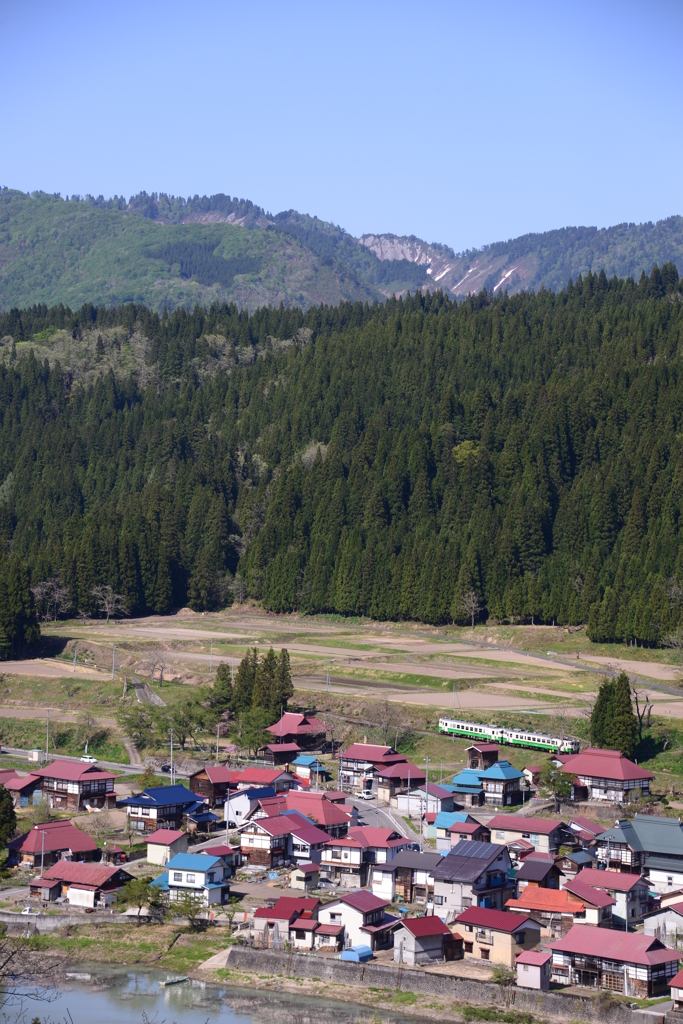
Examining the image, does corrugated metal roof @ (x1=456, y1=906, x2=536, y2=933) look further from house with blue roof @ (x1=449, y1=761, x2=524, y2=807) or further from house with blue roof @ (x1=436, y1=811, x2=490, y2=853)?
house with blue roof @ (x1=449, y1=761, x2=524, y2=807)

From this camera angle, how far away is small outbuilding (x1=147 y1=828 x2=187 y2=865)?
5203 centimetres

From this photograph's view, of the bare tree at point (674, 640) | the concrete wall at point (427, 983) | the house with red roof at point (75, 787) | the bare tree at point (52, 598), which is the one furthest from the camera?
the bare tree at point (52, 598)

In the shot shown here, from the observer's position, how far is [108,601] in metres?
114

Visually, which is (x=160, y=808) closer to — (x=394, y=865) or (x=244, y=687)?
(x=394, y=865)

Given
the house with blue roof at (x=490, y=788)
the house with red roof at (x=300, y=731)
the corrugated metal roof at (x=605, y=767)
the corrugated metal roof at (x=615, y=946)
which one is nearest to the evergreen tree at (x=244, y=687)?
the house with red roof at (x=300, y=731)

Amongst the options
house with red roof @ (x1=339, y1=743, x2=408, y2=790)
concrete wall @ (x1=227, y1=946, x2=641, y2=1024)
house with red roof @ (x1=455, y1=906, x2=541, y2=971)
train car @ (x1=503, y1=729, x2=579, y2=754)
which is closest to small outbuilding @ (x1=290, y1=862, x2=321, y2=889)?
concrete wall @ (x1=227, y1=946, x2=641, y2=1024)

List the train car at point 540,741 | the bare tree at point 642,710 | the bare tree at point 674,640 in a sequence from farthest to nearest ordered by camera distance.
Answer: the bare tree at point 674,640 → the bare tree at point 642,710 → the train car at point 540,741

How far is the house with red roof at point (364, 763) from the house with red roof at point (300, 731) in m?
6.12

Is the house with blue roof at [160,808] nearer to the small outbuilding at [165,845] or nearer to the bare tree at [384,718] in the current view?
the small outbuilding at [165,845]

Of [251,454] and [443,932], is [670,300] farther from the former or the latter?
[443,932]

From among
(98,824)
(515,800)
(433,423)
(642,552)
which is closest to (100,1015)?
(98,824)

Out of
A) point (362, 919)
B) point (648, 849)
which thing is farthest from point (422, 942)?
point (648, 849)

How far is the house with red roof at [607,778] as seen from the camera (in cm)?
5912

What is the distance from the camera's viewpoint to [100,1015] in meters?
38.8
